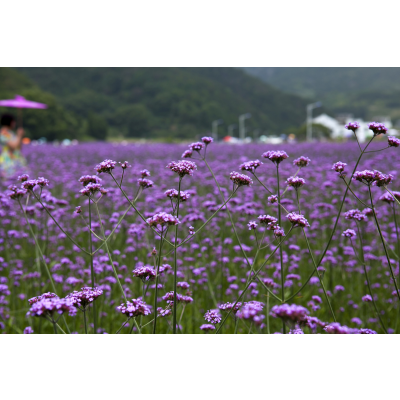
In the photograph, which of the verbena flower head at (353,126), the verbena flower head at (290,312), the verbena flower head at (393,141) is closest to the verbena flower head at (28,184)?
the verbena flower head at (290,312)

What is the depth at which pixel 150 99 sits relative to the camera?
62.3ft

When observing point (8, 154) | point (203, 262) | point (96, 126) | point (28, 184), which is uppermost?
point (96, 126)

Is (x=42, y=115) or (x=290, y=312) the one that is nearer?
(x=290, y=312)

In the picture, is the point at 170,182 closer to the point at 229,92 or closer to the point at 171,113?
the point at 171,113

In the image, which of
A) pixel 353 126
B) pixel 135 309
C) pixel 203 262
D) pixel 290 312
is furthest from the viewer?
pixel 203 262

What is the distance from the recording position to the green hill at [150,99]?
16.7m

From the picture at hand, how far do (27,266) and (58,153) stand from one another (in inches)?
342

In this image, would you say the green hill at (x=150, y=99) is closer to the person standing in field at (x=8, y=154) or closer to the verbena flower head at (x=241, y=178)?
the person standing in field at (x=8, y=154)

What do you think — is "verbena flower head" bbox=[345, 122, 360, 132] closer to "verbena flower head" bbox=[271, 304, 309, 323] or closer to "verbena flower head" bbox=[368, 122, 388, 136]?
"verbena flower head" bbox=[368, 122, 388, 136]

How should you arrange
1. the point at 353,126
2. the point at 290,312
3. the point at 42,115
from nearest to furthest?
the point at 290,312 → the point at 353,126 → the point at 42,115

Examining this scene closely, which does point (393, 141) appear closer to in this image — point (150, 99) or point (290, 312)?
point (290, 312)

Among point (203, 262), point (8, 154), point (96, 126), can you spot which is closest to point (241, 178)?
point (203, 262)

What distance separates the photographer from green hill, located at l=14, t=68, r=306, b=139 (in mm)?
16656
